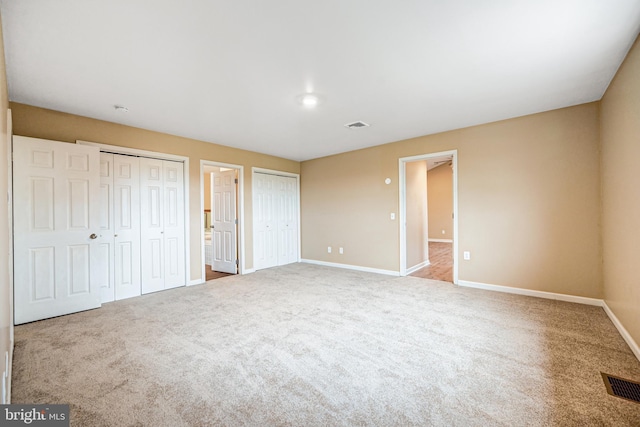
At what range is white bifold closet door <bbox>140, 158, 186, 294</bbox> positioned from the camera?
13.5 feet

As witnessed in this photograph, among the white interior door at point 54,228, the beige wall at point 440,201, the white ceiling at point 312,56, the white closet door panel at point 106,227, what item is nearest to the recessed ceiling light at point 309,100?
the white ceiling at point 312,56

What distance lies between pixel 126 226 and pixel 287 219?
3.16 m

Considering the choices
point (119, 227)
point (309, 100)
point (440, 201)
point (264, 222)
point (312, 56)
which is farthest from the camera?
point (440, 201)

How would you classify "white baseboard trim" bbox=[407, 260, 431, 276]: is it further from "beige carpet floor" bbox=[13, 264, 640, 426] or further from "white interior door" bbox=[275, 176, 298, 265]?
"white interior door" bbox=[275, 176, 298, 265]

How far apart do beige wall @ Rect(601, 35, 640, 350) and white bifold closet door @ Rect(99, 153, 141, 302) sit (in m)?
5.52

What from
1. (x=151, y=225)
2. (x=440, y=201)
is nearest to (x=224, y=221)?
(x=151, y=225)

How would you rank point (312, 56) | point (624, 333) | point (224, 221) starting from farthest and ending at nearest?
point (224, 221) → point (624, 333) → point (312, 56)

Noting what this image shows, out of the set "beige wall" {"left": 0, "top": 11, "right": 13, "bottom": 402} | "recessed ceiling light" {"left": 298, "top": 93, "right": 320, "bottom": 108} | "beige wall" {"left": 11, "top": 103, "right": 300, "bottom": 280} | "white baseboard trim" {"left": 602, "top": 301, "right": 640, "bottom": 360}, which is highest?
"recessed ceiling light" {"left": 298, "top": 93, "right": 320, "bottom": 108}

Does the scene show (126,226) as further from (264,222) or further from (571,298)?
(571,298)

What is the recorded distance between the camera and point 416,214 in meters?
5.72

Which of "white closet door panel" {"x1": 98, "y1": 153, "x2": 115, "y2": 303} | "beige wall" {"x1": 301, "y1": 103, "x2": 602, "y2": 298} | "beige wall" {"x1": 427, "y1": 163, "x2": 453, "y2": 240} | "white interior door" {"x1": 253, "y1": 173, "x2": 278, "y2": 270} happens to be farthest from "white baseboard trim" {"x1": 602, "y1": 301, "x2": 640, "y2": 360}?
"beige wall" {"x1": 427, "y1": 163, "x2": 453, "y2": 240}

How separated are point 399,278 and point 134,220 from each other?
14.2ft

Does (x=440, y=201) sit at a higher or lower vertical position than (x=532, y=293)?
higher

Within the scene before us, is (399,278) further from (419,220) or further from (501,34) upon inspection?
(501,34)
